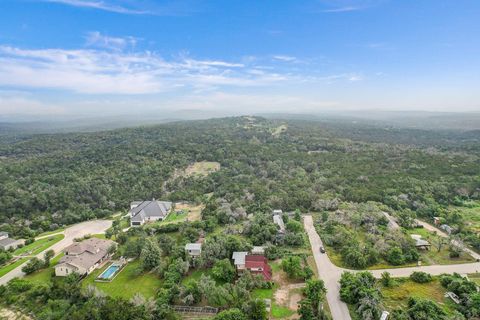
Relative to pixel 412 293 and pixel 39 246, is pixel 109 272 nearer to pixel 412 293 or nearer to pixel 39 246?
pixel 39 246

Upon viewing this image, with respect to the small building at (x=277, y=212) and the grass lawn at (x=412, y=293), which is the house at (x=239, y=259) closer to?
the grass lawn at (x=412, y=293)

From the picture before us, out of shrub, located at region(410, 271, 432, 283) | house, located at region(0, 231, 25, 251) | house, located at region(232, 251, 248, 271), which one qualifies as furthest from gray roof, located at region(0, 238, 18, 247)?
shrub, located at region(410, 271, 432, 283)

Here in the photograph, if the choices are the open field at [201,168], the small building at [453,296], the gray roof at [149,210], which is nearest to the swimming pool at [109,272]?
the gray roof at [149,210]

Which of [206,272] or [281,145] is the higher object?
[281,145]

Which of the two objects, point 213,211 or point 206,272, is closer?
point 206,272

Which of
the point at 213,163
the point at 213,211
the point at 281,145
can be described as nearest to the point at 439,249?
the point at 213,211

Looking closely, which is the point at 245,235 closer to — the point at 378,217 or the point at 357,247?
the point at 357,247

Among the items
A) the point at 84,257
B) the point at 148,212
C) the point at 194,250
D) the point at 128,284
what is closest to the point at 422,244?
the point at 194,250

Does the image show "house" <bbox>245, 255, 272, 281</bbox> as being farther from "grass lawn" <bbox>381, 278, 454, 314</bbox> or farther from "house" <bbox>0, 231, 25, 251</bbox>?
"house" <bbox>0, 231, 25, 251</bbox>
